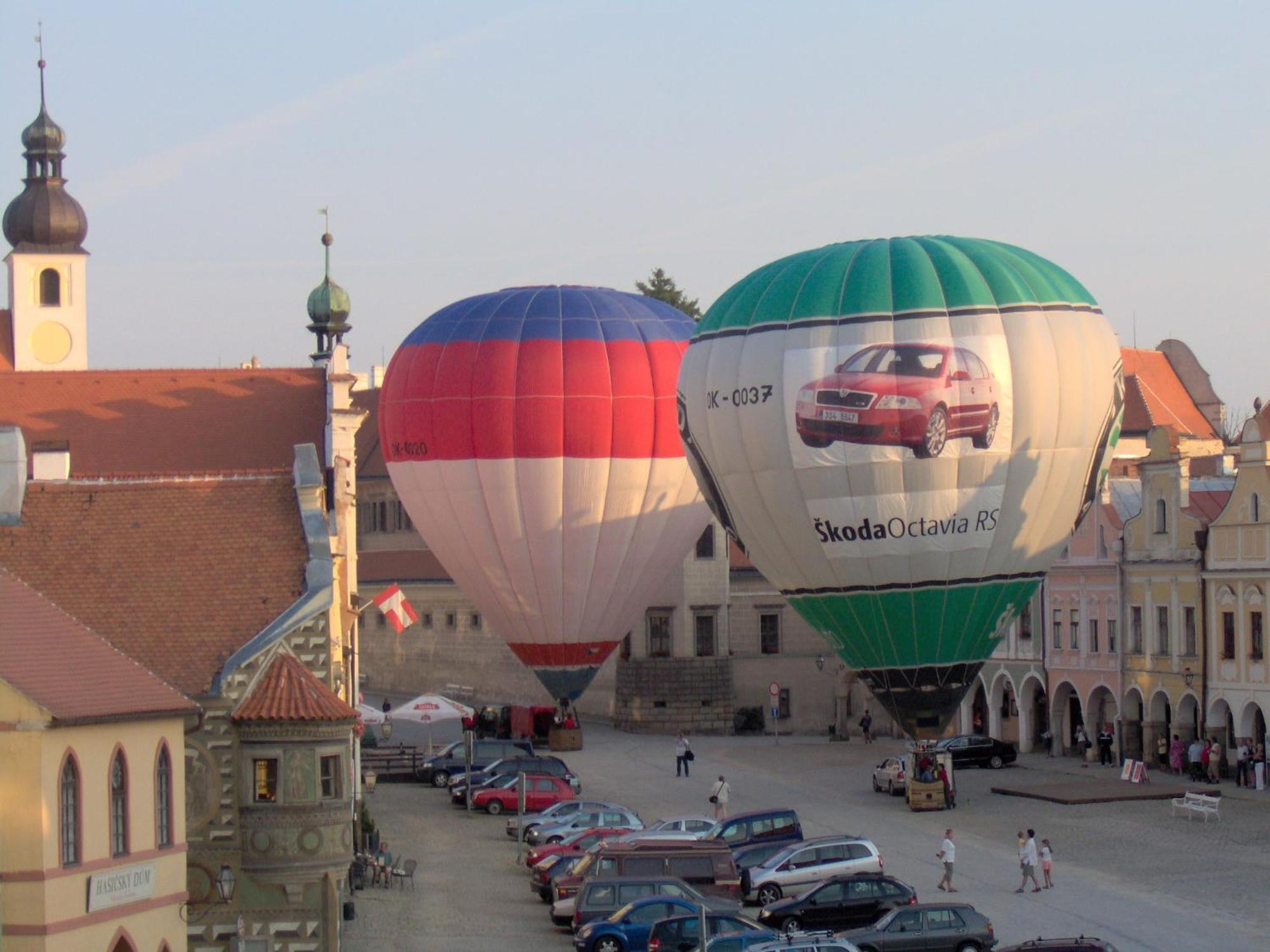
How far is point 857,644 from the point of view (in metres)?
41.7

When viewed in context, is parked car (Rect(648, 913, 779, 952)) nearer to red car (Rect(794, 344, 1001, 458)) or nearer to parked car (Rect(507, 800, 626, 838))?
parked car (Rect(507, 800, 626, 838))

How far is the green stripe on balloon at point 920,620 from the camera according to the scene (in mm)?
40812

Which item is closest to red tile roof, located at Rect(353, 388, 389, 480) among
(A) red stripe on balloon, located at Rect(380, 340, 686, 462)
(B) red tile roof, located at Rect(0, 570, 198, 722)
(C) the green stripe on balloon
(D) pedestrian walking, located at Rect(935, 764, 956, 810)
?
(A) red stripe on balloon, located at Rect(380, 340, 686, 462)

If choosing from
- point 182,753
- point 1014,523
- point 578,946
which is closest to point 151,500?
point 182,753

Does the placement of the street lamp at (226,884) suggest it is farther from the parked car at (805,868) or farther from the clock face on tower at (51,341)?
the clock face on tower at (51,341)

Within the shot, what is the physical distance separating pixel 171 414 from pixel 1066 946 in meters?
37.3

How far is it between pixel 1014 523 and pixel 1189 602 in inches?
551

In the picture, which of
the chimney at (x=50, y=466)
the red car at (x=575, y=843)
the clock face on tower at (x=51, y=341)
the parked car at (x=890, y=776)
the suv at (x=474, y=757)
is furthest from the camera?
the clock face on tower at (x=51, y=341)

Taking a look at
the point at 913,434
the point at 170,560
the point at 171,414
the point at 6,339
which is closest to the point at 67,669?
the point at 170,560

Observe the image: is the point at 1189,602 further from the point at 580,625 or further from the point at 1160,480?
the point at 580,625

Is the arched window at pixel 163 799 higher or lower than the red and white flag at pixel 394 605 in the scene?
lower

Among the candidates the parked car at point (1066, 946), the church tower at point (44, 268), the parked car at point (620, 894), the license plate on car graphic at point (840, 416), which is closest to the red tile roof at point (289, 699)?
the parked car at point (620, 894)

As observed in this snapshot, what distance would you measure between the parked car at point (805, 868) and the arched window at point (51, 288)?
4761cm

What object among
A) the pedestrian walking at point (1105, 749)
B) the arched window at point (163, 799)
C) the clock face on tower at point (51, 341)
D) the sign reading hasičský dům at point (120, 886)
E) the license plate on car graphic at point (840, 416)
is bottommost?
the pedestrian walking at point (1105, 749)
